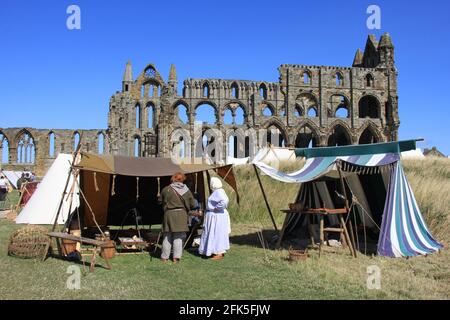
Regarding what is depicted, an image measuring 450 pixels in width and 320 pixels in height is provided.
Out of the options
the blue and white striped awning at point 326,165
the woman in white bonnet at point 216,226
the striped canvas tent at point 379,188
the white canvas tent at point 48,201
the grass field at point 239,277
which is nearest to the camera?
the grass field at point 239,277

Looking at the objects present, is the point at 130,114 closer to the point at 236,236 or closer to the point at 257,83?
the point at 257,83

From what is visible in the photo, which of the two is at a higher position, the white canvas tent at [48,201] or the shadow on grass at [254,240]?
the white canvas tent at [48,201]

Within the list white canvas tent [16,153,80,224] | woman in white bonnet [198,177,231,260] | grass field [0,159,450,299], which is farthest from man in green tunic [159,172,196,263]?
white canvas tent [16,153,80,224]

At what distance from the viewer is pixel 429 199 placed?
11258mm

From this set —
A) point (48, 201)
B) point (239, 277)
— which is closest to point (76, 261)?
point (239, 277)

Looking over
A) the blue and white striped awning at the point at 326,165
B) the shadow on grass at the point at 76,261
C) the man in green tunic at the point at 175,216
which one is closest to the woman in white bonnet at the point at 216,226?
the man in green tunic at the point at 175,216

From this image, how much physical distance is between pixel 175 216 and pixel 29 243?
2.65 meters

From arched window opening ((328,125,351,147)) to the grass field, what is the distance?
3144 cm

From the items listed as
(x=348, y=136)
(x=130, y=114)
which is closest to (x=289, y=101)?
(x=348, y=136)

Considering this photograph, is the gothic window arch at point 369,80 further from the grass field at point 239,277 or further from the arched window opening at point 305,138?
the grass field at point 239,277

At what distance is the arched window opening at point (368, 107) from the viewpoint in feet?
136

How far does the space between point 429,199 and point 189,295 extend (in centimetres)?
841

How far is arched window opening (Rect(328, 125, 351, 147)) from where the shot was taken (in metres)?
39.9
